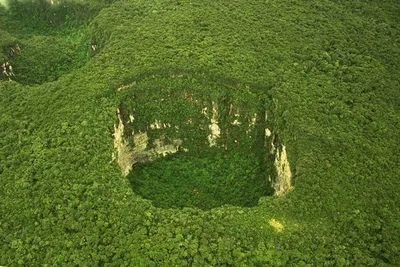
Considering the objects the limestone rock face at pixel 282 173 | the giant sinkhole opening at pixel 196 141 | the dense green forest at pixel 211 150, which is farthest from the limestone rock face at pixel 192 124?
the limestone rock face at pixel 282 173

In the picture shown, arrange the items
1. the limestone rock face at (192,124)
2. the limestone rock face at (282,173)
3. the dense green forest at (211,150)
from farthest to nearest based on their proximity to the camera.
Result: the limestone rock face at (192,124), the limestone rock face at (282,173), the dense green forest at (211,150)

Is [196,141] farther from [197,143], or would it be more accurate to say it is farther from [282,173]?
[282,173]

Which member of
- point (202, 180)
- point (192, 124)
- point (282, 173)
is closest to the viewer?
point (282, 173)

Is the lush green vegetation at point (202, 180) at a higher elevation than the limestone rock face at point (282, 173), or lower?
lower

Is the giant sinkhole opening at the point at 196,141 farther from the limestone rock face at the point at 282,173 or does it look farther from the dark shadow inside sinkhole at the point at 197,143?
the limestone rock face at the point at 282,173

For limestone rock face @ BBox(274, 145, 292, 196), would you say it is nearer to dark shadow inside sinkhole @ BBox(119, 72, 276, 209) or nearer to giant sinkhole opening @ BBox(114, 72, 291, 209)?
giant sinkhole opening @ BBox(114, 72, 291, 209)

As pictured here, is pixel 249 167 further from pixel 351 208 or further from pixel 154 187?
pixel 351 208

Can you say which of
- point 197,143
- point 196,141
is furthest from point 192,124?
point 197,143
